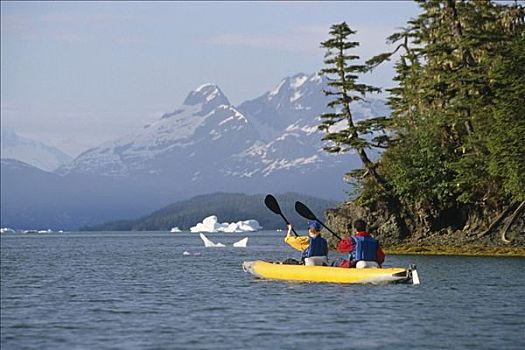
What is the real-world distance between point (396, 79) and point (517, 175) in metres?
20.7

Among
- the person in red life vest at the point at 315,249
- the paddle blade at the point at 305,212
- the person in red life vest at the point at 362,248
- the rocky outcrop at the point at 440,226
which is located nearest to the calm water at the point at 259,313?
the person in red life vest at the point at 362,248

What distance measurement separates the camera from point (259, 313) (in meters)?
33.0

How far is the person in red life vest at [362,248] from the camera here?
4100cm

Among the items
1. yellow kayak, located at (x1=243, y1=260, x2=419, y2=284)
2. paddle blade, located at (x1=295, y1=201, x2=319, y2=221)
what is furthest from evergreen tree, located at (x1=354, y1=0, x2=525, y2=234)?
yellow kayak, located at (x1=243, y1=260, x2=419, y2=284)

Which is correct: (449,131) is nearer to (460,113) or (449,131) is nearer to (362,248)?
(460,113)

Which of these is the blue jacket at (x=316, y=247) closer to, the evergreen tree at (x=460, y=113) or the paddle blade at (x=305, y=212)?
the paddle blade at (x=305, y=212)

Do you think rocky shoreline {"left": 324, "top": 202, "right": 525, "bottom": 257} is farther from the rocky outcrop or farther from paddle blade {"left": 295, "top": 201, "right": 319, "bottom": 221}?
paddle blade {"left": 295, "top": 201, "right": 319, "bottom": 221}

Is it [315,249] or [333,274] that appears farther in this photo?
[315,249]

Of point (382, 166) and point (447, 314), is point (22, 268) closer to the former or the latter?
point (382, 166)

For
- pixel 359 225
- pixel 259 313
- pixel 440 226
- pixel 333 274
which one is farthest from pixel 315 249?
pixel 440 226

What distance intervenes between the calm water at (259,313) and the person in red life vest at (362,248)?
1.15 metres

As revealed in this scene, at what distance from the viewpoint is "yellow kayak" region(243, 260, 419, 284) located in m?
40.4

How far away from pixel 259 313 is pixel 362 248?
30.9 ft

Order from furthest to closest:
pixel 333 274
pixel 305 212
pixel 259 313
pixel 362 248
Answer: pixel 305 212 < pixel 333 274 < pixel 362 248 < pixel 259 313
